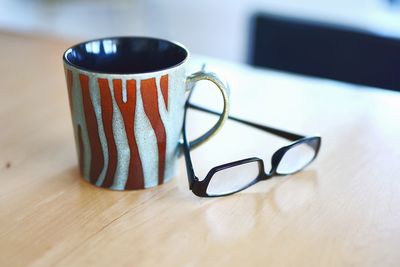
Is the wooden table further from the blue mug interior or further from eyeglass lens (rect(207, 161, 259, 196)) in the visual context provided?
the blue mug interior

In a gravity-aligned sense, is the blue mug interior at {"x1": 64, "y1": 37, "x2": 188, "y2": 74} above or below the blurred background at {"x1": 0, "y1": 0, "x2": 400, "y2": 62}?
above

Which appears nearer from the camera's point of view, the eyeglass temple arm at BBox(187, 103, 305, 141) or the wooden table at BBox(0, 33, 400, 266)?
the wooden table at BBox(0, 33, 400, 266)

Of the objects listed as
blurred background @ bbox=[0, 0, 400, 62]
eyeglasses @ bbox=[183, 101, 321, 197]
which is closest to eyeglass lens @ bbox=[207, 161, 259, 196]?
eyeglasses @ bbox=[183, 101, 321, 197]

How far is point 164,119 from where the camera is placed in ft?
1.55

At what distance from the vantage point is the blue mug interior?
515 millimetres

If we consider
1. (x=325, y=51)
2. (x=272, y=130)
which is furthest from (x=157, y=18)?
(x=272, y=130)

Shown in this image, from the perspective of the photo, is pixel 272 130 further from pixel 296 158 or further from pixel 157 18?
pixel 157 18

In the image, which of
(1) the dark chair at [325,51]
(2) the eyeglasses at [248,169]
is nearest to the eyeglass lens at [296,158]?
(2) the eyeglasses at [248,169]

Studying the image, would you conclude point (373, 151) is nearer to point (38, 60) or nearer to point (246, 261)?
point (246, 261)

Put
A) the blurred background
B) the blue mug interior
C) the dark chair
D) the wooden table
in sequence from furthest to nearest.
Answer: the blurred background, the dark chair, the blue mug interior, the wooden table

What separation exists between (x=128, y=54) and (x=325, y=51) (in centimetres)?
66

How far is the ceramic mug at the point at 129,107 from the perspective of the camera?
440 millimetres

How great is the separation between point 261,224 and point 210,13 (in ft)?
6.18

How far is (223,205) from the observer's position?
483 millimetres
